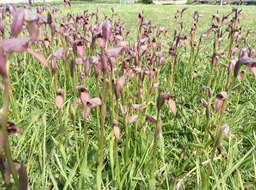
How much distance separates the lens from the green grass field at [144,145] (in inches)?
85.8

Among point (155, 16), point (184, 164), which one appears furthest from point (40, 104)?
point (155, 16)

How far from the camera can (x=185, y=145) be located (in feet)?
9.07

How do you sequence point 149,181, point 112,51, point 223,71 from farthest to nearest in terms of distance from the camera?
point 223,71 → point 149,181 → point 112,51

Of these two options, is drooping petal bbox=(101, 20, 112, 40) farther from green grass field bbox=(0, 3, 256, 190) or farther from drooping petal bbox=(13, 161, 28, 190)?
drooping petal bbox=(13, 161, 28, 190)

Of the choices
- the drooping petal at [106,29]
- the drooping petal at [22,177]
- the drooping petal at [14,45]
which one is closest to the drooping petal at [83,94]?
the drooping petal at [106,29]

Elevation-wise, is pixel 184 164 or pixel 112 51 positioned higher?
pixel 112 51

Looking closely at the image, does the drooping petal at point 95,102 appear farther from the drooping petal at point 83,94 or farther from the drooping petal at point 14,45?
the drooping petal at point 14,45

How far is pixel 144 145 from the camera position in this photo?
2.50 metres

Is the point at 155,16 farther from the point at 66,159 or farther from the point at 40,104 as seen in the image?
the point at 66,159

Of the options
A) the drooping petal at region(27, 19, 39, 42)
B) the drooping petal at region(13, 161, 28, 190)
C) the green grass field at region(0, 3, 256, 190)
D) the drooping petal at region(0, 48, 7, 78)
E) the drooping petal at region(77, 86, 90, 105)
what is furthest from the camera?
the green grass field at region(0, 3, 256, 190)

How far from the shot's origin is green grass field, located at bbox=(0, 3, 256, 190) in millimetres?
2180

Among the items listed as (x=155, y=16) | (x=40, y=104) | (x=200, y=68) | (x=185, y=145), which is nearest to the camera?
(x=185, y=145)

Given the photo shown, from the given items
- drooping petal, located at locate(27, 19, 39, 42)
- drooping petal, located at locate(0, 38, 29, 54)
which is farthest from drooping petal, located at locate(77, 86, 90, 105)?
drooping petal, located at locate(0, 38, 29, 54)

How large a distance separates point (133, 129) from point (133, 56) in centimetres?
→ 65
